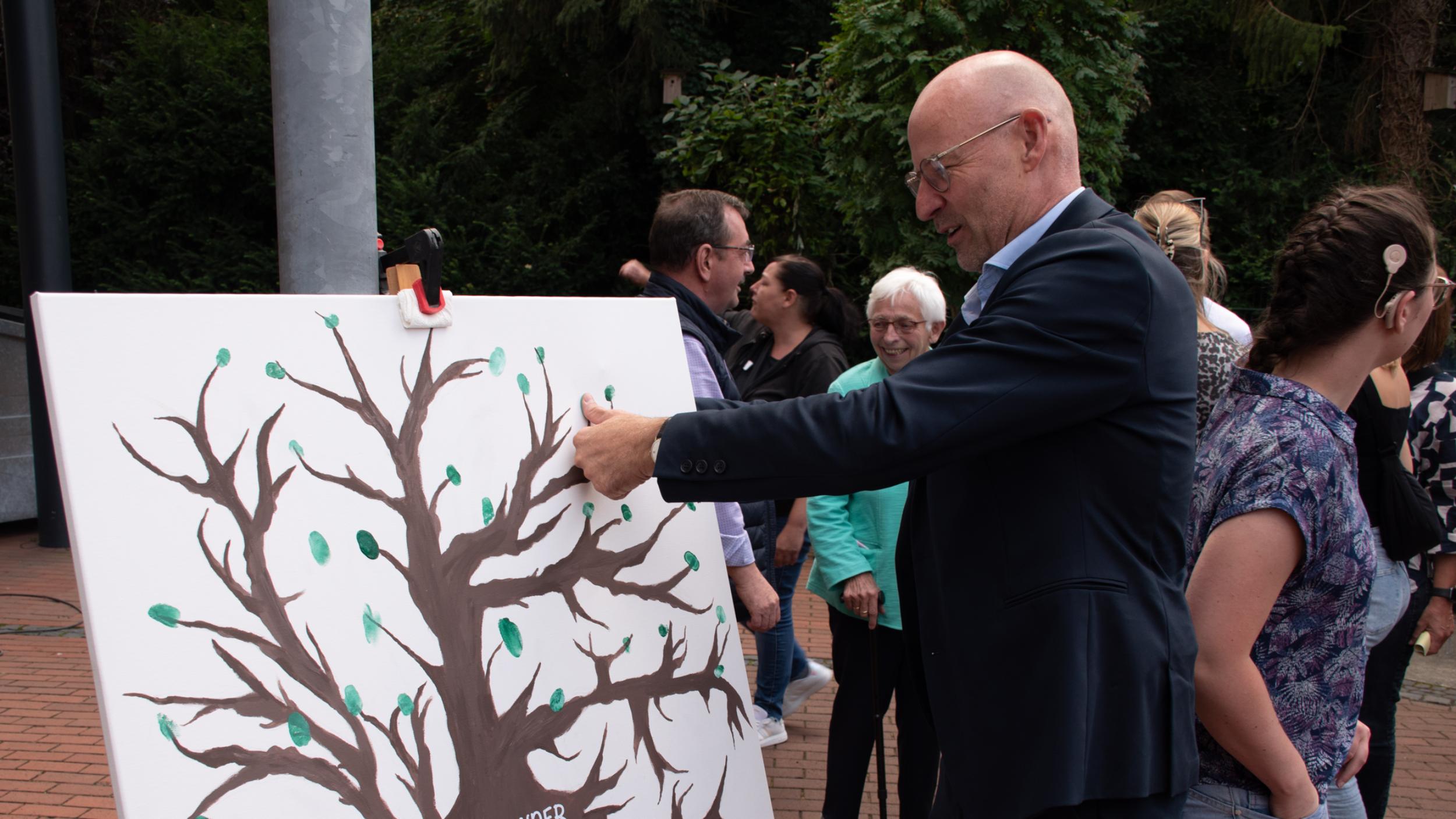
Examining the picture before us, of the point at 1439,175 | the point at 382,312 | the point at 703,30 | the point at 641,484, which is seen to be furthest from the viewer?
the point at 703,30

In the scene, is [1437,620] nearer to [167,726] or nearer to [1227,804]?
[1227,804]

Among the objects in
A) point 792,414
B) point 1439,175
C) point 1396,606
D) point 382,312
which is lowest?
point 1396,606

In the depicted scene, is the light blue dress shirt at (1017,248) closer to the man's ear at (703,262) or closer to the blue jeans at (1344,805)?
the blue jeans at (1344,805)

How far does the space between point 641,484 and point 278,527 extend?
59 cm

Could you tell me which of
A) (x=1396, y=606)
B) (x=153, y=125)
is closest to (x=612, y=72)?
(x=153, y=125)

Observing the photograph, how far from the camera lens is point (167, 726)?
121cm

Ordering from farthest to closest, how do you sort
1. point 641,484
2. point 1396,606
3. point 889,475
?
point 1396,606 → point 641,484 → point 889,475

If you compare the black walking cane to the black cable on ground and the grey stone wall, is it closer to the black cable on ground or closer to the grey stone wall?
the black cable on ground

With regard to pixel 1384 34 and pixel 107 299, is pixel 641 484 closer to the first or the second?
pixel 107 299

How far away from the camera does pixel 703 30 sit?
10828mm

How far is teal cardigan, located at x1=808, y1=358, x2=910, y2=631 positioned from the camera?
9.50 feet

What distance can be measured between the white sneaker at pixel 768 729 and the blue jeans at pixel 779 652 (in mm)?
15

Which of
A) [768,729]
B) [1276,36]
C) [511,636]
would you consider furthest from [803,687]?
[1276,36]

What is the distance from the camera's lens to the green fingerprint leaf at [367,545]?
4.68 ft
